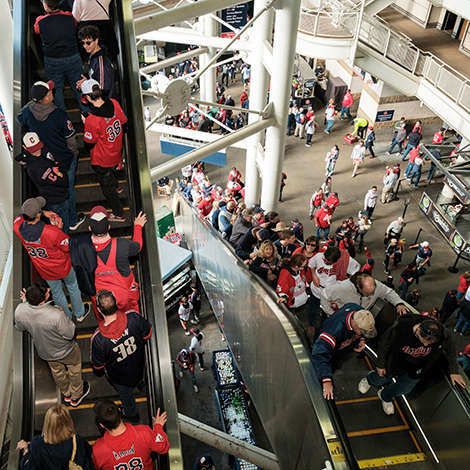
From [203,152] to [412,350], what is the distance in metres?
6.93

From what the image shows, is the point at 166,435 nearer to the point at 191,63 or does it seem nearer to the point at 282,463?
the point at 282,463

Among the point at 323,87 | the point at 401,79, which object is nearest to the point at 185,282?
the point at 401,79

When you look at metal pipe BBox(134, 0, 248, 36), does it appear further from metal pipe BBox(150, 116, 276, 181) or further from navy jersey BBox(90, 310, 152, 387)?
navy jersey BBox(90, 310, 152, 387)

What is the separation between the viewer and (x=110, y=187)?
17.9ft

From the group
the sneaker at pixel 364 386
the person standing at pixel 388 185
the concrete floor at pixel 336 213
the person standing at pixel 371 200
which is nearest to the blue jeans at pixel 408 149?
the concrete floor at pixel 336 213

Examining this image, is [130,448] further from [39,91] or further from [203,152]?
[203,152]

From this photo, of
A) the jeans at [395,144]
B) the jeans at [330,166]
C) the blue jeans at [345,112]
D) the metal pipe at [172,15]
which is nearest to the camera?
the metal pipe at [172,15]

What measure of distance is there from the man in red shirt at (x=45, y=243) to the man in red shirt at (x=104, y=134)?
3.20 ft

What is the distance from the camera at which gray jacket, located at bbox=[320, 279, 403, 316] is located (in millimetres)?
5480

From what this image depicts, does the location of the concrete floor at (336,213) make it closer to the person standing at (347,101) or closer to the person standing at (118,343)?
the person standing at (347,101)

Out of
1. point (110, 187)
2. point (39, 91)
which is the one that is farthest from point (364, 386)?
point (39, 91)

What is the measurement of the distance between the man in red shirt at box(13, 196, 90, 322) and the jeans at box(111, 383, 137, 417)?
126 centimetres

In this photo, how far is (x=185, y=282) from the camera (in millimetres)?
11922

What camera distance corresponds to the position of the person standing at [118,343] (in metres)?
3.93
